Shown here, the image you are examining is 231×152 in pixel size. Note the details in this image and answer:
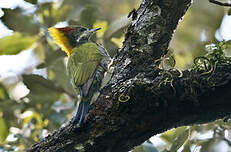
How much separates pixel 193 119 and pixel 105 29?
2.13 meters

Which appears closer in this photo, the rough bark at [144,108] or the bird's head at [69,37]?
the rough bark at [144,108]

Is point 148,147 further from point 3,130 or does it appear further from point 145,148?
point 3,130

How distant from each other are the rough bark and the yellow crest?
2246 mm

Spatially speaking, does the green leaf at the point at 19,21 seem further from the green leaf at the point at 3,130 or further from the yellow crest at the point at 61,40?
the green leaf at the point at 3,130

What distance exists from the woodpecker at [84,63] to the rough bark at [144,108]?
0.16 m

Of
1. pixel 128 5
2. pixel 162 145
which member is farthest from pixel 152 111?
pixel 128 5

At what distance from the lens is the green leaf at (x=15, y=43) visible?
3.65 m

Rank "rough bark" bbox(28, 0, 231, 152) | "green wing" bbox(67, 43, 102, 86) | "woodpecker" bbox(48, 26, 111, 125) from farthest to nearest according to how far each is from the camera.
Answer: "green wing" bbox(67, 43, 102, 86) → "woodpecker" bbox(48, 26, 111, 125) → "rough bark" bbox(28, 0, 231, 152)

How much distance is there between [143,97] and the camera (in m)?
2.35

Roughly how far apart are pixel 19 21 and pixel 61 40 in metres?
0.93

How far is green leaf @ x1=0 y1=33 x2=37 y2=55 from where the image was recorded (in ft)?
12.0

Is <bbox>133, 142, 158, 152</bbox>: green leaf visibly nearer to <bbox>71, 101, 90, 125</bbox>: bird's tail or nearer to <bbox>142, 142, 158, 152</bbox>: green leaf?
<bbox>142, 142, 158, 152</bbox>: green leaf

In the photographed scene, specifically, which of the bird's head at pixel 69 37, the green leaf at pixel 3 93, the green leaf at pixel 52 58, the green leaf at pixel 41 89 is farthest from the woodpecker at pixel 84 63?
the green leaf at pixel 3 93

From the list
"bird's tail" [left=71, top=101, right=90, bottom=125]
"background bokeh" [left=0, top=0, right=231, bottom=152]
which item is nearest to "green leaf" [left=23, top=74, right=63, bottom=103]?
"background bokeh" [left=0, top=0, right=231, bottom=152]
